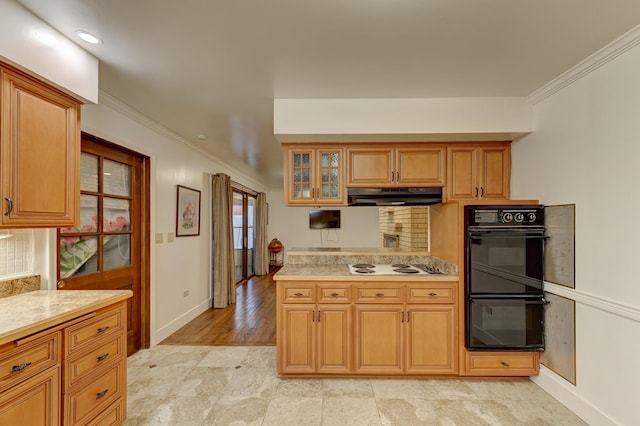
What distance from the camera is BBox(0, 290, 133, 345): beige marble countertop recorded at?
135 centimetres

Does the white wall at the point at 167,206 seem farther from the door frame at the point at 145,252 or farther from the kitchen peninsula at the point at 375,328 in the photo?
the kitchen peninsula at the point at 375,328

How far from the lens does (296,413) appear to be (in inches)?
85.6

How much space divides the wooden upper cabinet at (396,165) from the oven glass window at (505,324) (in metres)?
1.17

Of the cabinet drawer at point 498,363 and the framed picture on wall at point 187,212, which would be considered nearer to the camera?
the cabinet drawer at point 498,363

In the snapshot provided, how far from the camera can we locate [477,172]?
2879 millimetres

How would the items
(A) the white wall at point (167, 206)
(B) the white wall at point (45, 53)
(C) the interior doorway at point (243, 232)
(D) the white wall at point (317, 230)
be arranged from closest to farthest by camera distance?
1. (B) the white wall at point (45, 53)
2. (A) the white wall at point (167, 206)
3. (C) the interior doorway at point (243, 232)
4. (D) the white wall at point (317, 230)

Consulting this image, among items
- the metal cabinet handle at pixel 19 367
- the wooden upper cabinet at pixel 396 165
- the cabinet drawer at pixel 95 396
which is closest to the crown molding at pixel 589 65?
the wooden upper cabinet at pixel 396 165

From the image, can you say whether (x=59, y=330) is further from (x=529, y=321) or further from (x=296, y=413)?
(x=529, y=321)

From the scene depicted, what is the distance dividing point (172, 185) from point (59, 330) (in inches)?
95.9

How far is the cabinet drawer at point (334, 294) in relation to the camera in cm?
262

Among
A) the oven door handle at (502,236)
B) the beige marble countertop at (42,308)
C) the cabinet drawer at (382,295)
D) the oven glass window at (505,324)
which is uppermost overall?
the oven door handle at (502,236)

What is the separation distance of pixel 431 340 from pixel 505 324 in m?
0.63

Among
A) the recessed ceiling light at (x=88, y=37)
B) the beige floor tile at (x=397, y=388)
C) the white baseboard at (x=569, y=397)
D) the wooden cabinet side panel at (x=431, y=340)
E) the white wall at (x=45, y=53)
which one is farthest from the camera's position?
the wooden cabinet side panel at (x=431, y=340)

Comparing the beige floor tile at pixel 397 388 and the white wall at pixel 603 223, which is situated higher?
the white wall at pixel 603 223
